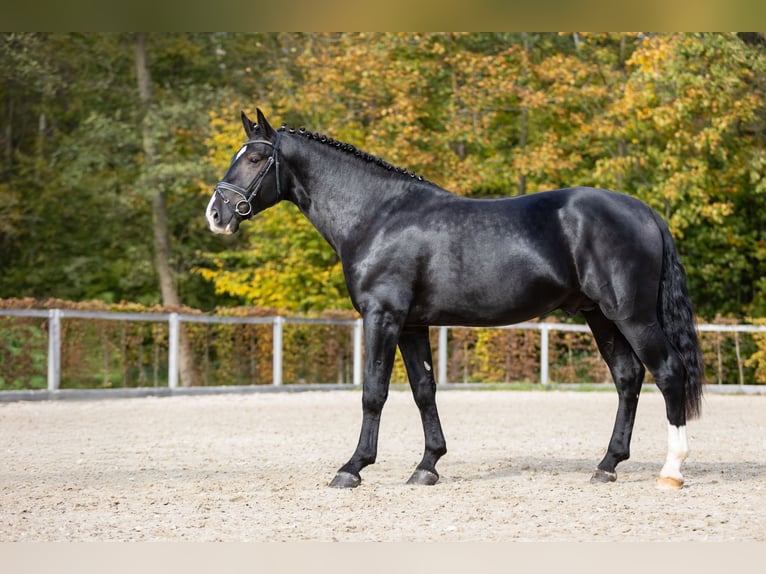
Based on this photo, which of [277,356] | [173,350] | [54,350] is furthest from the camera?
[277,356]

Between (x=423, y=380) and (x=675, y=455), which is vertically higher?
(x=423, y=380)

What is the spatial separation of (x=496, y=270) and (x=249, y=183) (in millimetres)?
1680

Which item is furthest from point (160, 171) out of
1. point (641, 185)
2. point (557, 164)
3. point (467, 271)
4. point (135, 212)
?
point (467, 271)

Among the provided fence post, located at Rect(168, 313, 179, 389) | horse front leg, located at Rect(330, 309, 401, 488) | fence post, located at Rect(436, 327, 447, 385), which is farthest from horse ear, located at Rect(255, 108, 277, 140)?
fence post, located at Rect(436, 327, 447, 385)

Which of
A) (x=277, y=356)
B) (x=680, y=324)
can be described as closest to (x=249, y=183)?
(x=680, y=324)

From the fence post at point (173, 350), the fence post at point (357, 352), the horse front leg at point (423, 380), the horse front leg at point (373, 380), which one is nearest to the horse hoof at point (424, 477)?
the horse front leg at point (423, 380)

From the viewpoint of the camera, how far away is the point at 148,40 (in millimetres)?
26656

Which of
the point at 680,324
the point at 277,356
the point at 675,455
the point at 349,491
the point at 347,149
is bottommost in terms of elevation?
the point at 349,491

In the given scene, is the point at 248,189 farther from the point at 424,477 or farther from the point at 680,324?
the point at 680,324

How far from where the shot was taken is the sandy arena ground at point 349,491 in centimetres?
495

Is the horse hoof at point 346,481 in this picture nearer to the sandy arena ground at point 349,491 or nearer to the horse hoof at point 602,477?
the sandy arena ground at point 349,491

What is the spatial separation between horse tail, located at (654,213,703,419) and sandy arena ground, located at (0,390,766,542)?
0.59 meters

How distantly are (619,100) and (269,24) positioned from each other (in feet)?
58.0

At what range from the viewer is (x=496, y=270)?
6363 millimetres
